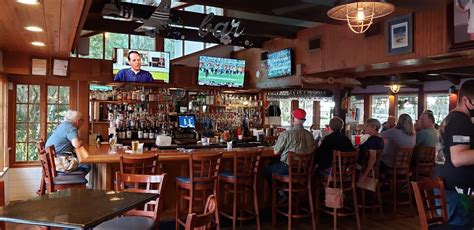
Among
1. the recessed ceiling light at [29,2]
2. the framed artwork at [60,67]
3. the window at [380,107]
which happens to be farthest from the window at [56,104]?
the window at [380,107]

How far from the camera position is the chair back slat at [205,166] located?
4.11m

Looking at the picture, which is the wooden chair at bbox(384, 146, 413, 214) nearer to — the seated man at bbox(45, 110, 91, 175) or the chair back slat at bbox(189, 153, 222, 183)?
the chair back slat at bbox(189, 153, 222, 183)

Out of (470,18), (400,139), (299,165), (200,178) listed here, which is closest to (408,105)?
(400,139)

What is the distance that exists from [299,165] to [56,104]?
5045mm

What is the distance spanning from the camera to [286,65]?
23.5ft

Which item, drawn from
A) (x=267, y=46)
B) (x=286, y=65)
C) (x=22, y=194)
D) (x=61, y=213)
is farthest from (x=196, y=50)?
(x=61, y=213)

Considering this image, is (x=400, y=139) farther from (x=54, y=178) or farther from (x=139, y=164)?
(x=54, y=178)

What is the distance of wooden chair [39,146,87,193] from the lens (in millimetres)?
4324

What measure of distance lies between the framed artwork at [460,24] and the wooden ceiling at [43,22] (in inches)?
152

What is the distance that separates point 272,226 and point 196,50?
20.6ft

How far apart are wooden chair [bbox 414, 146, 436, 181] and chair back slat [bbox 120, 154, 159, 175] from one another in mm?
4200

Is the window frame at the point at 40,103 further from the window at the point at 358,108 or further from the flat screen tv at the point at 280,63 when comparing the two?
the window at the point at 358,108

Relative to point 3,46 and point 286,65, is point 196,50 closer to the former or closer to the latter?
point 286,65

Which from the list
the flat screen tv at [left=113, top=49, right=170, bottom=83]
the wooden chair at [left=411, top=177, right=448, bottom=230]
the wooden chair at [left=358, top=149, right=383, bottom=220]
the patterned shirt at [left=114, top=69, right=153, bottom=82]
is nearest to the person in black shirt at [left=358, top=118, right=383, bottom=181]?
the wooden chair at [left=358, top=149, right=383, bottom=220]
